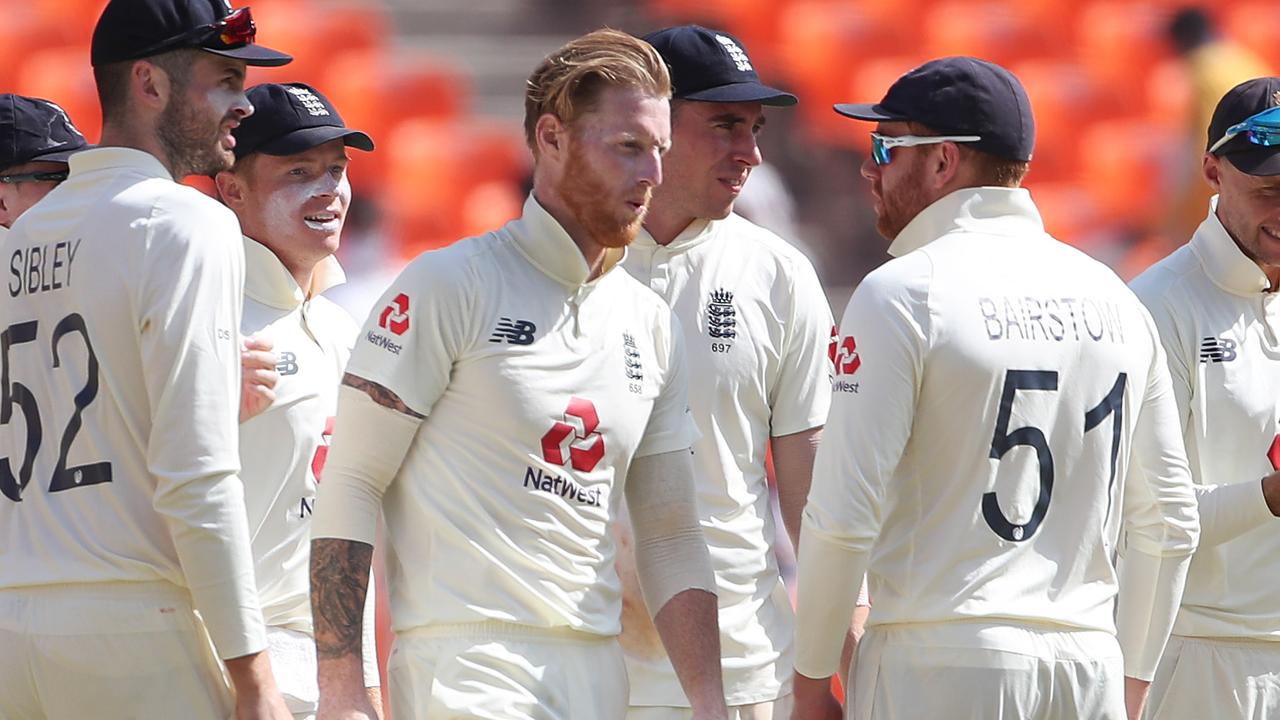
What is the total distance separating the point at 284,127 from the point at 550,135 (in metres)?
1.06

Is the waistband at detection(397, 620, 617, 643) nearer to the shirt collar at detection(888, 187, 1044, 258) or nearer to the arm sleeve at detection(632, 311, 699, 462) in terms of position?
the arm sleeve at detection(632, 311, 699, 462)

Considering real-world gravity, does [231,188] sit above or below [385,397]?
above

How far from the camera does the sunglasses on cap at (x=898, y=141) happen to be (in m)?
3.27

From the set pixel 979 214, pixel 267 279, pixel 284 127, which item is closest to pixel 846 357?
pixel 979 214

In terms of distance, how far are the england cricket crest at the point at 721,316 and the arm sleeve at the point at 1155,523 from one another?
0.96 metres

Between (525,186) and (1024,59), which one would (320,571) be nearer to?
(525,186)

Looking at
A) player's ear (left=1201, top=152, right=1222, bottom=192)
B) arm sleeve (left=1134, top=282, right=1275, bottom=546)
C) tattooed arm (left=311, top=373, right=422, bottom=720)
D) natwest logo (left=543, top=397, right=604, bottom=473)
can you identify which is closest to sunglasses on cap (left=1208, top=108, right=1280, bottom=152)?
player's ear (left=1201, top=152, right=1222, bottom=192)

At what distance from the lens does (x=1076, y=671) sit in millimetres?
3078

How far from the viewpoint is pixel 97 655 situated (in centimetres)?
269

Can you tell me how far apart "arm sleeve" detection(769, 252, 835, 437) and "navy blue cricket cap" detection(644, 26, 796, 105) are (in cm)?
41

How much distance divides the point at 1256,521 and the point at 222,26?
2.37 metres

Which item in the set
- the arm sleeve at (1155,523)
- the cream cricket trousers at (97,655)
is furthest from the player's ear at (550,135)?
the arm sleeve at (1155,523)

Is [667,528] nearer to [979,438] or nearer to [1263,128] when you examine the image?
[979,438]

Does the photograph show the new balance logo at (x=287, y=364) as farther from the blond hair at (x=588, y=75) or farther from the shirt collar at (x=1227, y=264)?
A: the shirt collar at (x=1227, y=264)
